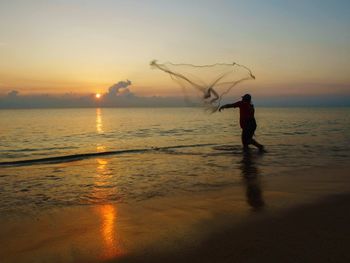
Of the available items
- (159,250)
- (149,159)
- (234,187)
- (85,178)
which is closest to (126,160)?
(149,159)

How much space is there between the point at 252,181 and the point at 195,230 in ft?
14.6

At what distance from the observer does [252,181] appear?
32.0 feet

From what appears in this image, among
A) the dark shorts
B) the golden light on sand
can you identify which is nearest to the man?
the dark shorts

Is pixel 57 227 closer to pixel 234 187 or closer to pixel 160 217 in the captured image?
pixel 160 217

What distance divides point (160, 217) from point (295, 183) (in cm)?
432

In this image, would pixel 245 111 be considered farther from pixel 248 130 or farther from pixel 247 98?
pixel 248 130

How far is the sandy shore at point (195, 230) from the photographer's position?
4.71 metres

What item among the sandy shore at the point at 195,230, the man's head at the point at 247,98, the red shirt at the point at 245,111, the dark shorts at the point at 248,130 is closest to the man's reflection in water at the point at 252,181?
the sandy shore at the point at 195,230

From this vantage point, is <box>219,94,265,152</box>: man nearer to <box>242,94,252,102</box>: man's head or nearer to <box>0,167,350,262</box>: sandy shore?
<box>242,94,252,102</box>: man's head

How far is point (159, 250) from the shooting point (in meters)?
4.88

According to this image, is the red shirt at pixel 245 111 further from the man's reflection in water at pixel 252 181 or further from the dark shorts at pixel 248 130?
the man's reflection in water at pixel 252 181

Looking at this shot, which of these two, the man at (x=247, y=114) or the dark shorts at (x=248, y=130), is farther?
the dark shorts at (x=248, y=130)

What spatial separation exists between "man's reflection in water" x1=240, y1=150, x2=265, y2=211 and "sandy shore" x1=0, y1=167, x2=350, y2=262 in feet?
0.18

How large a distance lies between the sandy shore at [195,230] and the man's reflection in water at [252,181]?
56 mm
